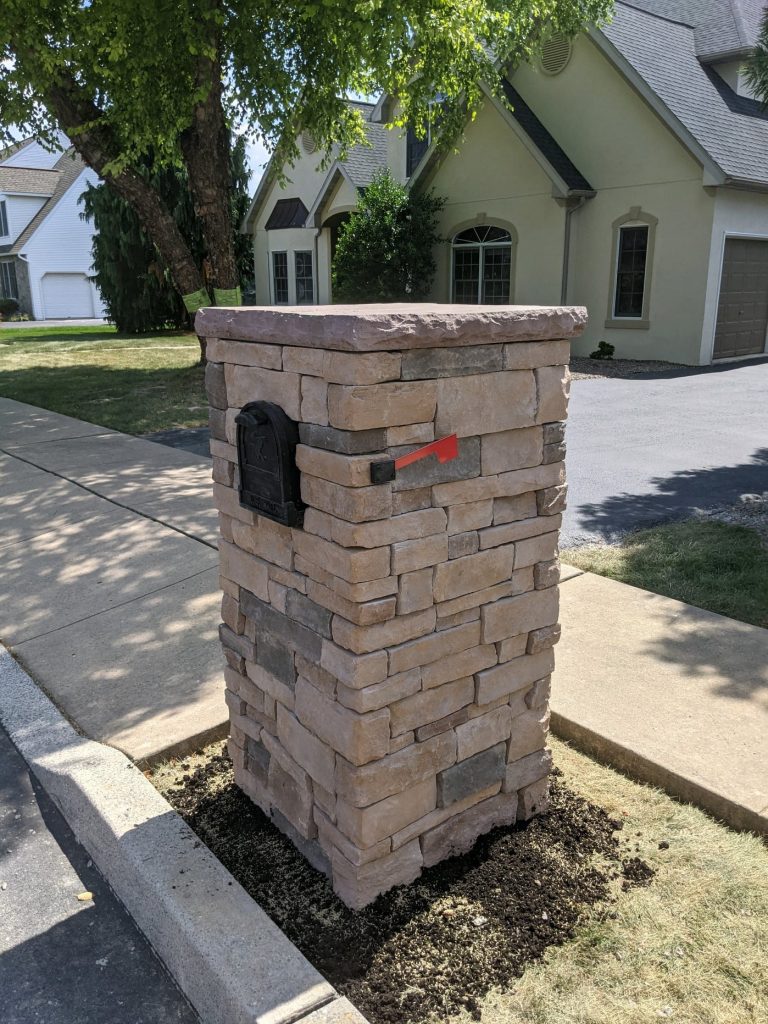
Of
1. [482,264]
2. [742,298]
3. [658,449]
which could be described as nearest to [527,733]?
[658,449]

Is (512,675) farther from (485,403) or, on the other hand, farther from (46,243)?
(46,243)

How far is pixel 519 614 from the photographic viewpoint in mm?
2744

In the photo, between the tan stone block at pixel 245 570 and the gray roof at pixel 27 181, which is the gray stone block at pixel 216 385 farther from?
the gray roof at pixel 27 181

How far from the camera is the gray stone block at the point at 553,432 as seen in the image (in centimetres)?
266

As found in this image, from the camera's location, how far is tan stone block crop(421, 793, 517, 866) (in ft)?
8.88

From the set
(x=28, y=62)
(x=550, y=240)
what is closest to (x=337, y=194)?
(x=550, y=240)

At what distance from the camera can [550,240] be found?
17.0m

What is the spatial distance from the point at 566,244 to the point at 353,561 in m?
16.0

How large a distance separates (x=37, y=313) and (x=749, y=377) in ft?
108

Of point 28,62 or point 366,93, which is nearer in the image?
point 28,62

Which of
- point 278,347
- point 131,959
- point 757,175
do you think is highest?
point 757,175

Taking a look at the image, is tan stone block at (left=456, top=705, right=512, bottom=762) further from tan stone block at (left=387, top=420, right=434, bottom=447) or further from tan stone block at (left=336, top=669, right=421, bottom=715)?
tan stone block at (left=387, top=420, right=434, bottom=447)

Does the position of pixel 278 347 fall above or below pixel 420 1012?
above

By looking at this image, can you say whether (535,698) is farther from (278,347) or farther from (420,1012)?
(278,347)
